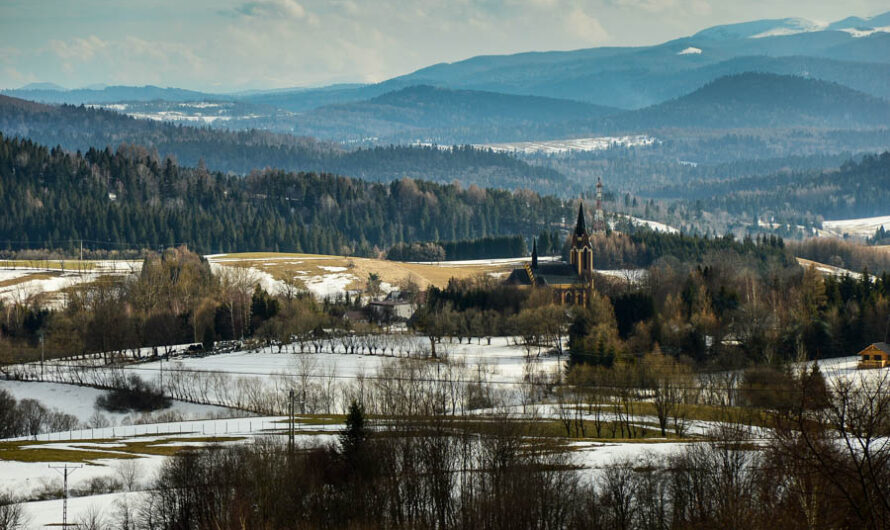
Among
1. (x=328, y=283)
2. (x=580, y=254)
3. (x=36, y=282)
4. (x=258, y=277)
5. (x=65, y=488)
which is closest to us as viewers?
(x=65, y=488)

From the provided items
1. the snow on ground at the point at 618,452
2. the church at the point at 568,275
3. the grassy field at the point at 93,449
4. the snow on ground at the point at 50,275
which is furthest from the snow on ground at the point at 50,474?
the snow on ground at the point at 50,275

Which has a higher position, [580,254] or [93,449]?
[580,254]

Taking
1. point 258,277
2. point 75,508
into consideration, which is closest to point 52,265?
point 258,277

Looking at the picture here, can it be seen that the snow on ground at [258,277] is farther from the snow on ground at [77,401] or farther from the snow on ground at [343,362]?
the snow on ground at [77,401]

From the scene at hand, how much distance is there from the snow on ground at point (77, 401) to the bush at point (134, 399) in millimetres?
634

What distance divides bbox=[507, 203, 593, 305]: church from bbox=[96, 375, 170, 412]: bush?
51.2 metres

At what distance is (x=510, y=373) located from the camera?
95.4 m

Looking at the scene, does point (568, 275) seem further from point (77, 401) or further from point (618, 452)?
point (618, 452)

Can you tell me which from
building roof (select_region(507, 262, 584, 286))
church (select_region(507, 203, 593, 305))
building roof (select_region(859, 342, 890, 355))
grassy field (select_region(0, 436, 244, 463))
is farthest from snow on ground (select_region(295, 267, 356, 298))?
grassy field (select_region(0, 436, 244, 463))

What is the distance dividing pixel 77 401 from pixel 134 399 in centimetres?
450

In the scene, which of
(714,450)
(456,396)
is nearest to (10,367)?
(456,396)

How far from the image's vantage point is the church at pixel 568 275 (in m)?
137

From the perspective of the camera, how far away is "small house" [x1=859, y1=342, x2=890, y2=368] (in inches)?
3590

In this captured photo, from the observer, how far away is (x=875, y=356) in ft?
303
